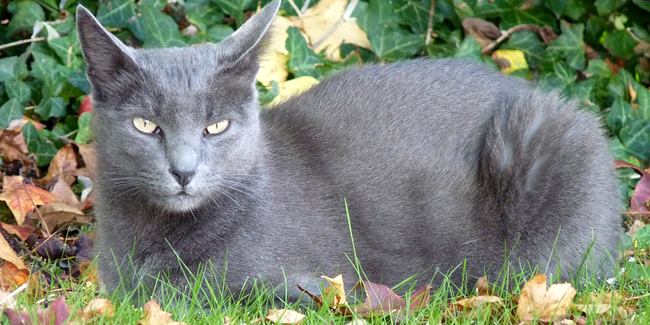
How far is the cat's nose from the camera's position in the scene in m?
2.90

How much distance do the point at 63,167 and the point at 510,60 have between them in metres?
2.40

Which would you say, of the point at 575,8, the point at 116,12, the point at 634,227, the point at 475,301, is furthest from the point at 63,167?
the point at 575,8

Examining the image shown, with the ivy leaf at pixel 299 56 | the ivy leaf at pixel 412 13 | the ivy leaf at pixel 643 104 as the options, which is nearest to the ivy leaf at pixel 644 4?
the ivy leaf at pixel 643 104

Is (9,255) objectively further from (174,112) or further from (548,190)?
(548,190)

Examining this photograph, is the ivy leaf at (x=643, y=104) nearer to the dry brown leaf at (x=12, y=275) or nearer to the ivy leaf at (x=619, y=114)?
the ivy leaf at (x=619, y=114)

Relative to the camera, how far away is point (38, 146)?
4.50 metres

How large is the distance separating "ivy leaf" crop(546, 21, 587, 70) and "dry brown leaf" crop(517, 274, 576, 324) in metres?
2.14

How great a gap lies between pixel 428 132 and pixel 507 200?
403mm

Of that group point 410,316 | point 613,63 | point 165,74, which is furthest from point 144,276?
point 613,63

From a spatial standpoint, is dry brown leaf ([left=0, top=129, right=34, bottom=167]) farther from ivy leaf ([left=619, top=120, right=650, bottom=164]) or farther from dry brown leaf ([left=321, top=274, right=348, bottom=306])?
ivy leaf ([left=619, top=120, right=650, bottom=164])

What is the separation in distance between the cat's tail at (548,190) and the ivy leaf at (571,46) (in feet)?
4.61

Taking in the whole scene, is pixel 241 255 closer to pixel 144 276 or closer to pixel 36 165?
pixel 144 276

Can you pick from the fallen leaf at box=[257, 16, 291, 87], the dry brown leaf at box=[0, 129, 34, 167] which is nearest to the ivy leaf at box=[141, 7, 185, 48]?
the fallen leaf at box=[257, 16, 291, 87]

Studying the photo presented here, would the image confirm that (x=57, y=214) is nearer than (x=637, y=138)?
Yes
